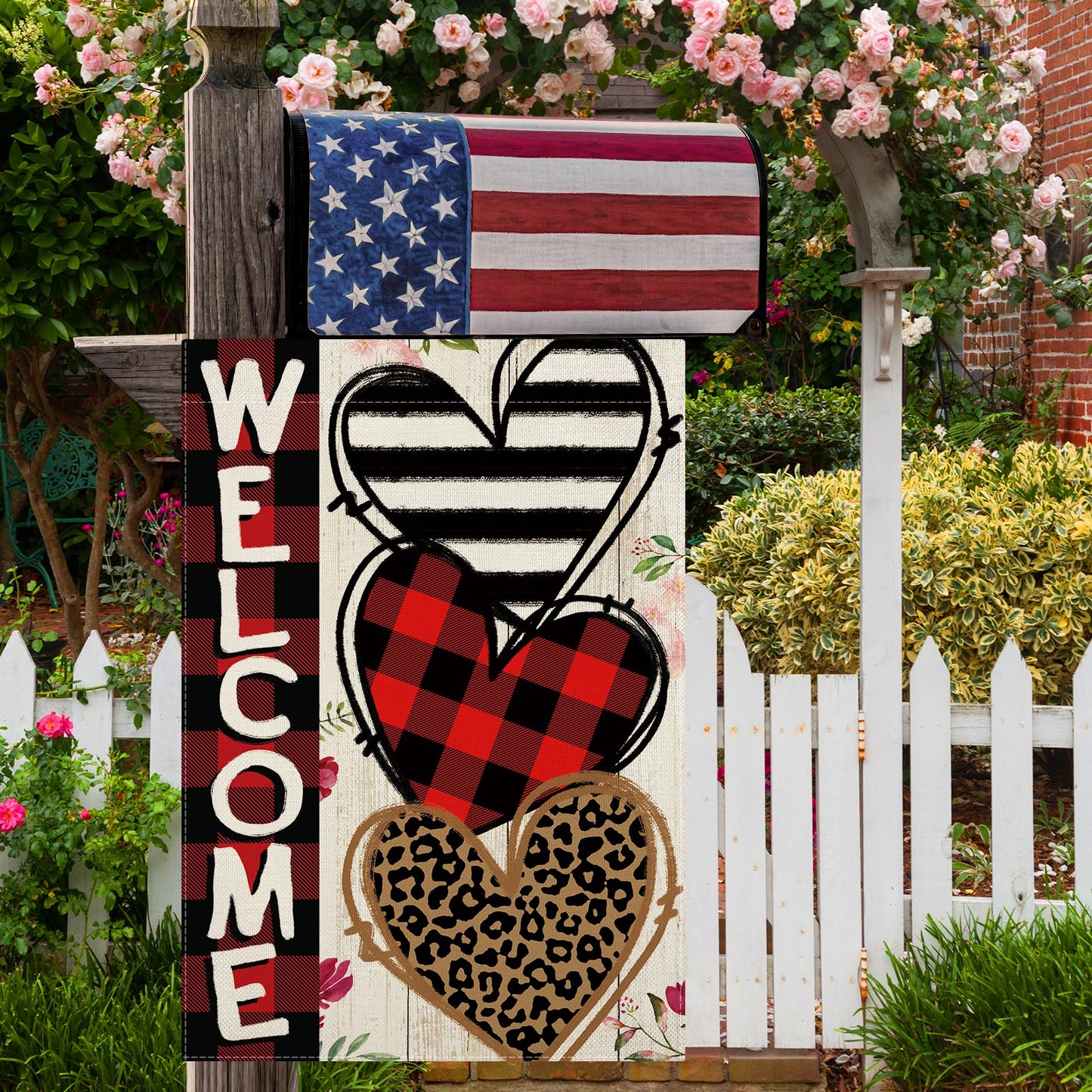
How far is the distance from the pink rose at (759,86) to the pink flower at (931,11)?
40 cm

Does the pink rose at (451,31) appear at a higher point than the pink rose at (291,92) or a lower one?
higher

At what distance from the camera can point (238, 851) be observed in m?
1.57

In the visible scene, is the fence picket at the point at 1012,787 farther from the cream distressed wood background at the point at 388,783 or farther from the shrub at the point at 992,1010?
the cream distressed wood background at the point at 388,783

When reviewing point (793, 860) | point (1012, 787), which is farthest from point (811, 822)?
point (1012, 787)

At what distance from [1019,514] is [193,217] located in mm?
3650

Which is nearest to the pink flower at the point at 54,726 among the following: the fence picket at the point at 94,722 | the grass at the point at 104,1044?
the fence picket at the point at 94,722

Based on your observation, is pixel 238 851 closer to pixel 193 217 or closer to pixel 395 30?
pixel 193 217

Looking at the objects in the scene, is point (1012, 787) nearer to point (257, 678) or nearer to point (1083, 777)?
point (1083, 777)

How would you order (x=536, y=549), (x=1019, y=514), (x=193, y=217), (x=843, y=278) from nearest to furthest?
(x=536, y=549), (x=193, y=217), (x=843, y=278), (x=1019, y=514)

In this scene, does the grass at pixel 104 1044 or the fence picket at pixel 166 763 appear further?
the fence picket at pixel 166 763

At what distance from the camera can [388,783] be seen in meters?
1.58

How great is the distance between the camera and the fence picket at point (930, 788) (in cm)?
292

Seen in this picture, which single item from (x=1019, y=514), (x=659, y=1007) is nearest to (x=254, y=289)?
(x=659, y=1007)

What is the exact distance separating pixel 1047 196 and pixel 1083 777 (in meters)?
1.53
